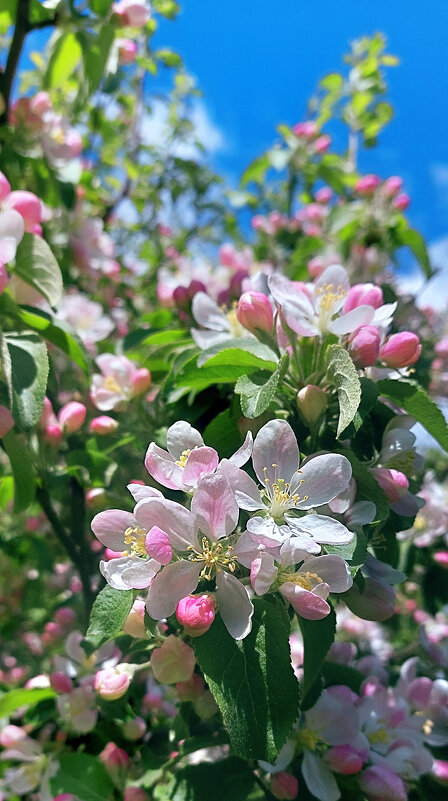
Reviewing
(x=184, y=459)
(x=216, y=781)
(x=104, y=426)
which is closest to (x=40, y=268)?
(x=104, y=426)

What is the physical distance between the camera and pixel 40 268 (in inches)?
48.3

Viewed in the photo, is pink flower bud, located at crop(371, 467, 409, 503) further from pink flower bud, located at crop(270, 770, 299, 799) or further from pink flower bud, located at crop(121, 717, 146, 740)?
pink flower bud, located at crop(121, 717, 146, 740)

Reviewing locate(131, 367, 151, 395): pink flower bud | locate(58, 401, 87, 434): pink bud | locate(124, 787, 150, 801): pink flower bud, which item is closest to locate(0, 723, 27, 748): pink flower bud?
locate(124, 787, 150, 801): pink flower bud

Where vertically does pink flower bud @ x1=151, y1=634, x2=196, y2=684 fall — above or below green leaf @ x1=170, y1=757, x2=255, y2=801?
above

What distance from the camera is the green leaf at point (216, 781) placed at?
41.6 inches

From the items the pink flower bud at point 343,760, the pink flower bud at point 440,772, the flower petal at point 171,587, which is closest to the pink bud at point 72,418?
the flower petal at point 171,587

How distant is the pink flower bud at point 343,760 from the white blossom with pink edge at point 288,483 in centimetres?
49

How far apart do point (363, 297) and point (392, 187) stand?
1507 millimetres

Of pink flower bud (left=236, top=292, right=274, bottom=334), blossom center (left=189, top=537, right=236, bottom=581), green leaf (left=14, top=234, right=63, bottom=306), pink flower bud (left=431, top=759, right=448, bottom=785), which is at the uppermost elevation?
pink flower bud (left=236, top=292, right=274, bottom=334)

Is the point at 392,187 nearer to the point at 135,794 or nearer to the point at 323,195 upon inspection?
the point at 323,195

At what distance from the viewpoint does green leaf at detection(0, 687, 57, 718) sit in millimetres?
1344

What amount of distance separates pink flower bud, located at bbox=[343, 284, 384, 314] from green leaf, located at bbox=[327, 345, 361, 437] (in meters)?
0.15

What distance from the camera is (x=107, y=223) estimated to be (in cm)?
300

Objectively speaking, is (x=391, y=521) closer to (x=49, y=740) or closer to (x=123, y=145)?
(x=49, y=740)
